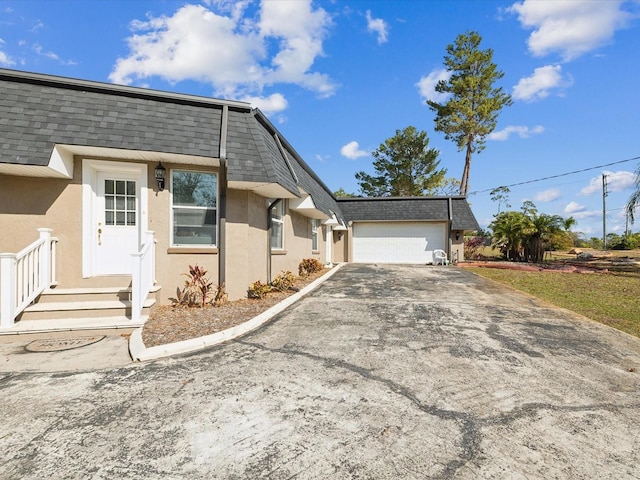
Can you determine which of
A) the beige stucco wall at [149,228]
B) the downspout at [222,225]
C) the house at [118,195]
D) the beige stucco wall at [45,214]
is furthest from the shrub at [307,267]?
the beige stucco wall at [45,214]

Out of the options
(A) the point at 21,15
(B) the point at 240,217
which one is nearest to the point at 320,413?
(B) the point at 240,217

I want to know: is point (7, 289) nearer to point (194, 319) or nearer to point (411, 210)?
point (194, 319)

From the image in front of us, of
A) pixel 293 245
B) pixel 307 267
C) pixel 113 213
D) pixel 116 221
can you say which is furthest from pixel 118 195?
pixel 307 267

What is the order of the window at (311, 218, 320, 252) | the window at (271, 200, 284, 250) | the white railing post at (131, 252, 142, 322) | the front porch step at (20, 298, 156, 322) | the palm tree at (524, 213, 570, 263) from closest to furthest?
the white railing post at (131, 252, 142, 322) → the front porch step at (20, 298, 156, 322) → the window at (271, 200, 284, 250) → the window at (311, 218, 320, 252) → the palm tree at (524, 213, 570, 263)

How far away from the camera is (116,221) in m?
6.71

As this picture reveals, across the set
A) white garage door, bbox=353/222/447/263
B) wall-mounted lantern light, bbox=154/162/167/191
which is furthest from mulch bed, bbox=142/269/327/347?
white garage door, bbox=353/222/447/263

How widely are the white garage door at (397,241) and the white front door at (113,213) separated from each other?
16.0 metres

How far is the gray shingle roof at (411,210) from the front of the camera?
1962 cm

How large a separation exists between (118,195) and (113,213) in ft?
1.30

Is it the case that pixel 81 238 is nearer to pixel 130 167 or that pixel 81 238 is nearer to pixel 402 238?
pixel 130 167

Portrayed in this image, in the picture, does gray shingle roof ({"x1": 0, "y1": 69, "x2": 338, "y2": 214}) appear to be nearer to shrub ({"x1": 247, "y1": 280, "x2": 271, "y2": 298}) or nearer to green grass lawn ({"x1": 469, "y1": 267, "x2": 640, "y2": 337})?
shrub ({"x1": 247, "y1": 280, "x2": 271, "y2": 298})

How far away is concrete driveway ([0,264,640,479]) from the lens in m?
2.13

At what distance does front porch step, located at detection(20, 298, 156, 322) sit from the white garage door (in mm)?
16886

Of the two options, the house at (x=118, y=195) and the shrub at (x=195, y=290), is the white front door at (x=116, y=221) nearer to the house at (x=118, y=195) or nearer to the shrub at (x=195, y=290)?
the house at (x=118, y=195)
